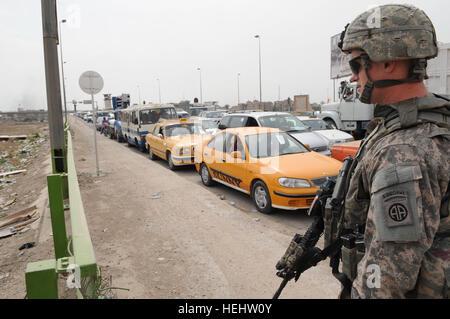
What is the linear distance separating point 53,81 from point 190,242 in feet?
12.1

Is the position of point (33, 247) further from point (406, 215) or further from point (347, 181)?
point (406, 215)

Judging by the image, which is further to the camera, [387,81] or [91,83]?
[91,83]

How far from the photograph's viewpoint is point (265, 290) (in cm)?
345

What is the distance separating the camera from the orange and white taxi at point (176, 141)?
33.5 feet

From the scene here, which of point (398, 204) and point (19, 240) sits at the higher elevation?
point (398, 204)

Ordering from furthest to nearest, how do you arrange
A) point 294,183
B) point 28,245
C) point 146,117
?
point 146,117, point 294,183, point 28,245

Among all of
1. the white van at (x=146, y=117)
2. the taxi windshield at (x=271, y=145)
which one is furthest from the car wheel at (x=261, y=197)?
the white van at (x=146, y=117)

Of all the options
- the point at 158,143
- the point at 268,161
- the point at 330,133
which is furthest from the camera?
the point at 158,143

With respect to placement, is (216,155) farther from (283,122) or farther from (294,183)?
(283,122)

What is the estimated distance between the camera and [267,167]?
6078 millimetres

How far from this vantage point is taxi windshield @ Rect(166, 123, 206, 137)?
38.6 ft

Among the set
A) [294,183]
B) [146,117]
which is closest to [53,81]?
[294,183]

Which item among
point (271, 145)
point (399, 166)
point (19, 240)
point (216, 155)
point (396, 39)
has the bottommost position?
point (19, 240)
